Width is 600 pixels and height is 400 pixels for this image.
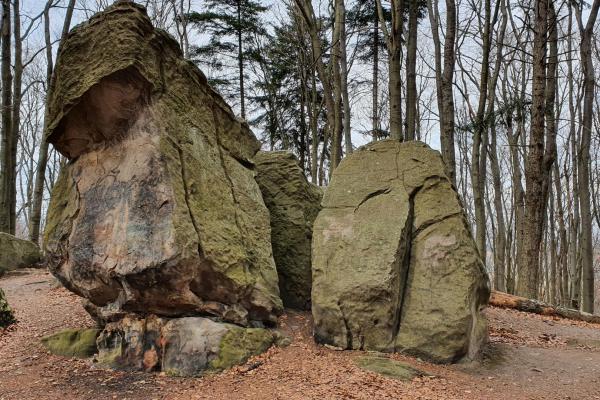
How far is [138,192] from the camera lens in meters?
5.13

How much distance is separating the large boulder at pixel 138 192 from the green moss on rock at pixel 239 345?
0.24 meters

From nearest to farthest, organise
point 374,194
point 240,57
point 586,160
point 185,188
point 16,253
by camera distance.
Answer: point 185,188, point 374,194, point 16,253, point 586,160, point 240,57

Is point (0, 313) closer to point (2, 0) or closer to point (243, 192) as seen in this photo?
point (243, 192)

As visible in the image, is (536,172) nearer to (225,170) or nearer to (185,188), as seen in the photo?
(225,170)

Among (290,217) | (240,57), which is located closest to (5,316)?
A: (290,217)

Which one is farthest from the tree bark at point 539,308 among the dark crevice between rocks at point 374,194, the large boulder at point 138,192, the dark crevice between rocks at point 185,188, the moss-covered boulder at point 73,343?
the moss-covered boulder at point 73,343

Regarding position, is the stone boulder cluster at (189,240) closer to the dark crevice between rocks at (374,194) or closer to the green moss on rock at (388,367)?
the dark crevice between rocks at (374,194)

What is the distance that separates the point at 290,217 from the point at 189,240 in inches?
95.0

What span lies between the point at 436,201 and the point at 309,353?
2.75 m

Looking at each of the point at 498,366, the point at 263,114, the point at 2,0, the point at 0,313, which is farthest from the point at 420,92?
the point at 0,313

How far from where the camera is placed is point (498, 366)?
18.1 feet

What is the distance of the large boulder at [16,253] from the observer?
1106 centimetres

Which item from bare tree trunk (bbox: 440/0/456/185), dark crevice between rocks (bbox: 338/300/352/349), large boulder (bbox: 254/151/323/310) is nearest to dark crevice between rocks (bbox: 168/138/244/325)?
dark crevice between rocks (bbox: 338/300/352/349)

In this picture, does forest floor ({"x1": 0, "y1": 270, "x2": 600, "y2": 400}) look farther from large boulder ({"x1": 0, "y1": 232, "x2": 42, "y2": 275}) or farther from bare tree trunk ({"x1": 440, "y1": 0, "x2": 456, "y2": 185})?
large boulder ({"x1": 0, "y1": 232, "x2": 42, "y2": 275})
